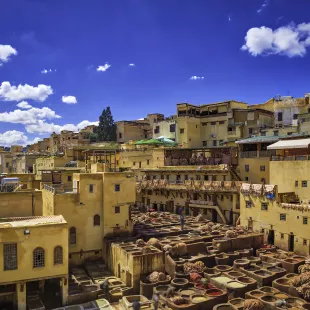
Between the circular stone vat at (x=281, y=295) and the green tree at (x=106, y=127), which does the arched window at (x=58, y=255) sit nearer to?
the circular stone vat at (x=281, y=295)

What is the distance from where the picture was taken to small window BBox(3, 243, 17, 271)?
2150cm

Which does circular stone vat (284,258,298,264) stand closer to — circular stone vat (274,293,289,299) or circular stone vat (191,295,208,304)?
circular stone vat (274,293,289,299)

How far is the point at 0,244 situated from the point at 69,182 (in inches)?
811

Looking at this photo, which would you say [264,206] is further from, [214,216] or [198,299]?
[198,299]

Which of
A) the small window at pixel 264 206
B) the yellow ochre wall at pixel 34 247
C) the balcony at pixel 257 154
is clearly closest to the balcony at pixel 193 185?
the balcony at pixel 257 154

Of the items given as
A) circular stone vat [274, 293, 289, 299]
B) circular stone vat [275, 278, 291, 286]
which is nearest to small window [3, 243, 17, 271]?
circular stone vat [274, 293, 289, 299]

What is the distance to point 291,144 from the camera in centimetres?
3753

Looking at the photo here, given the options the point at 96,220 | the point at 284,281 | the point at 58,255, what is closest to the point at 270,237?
the point at 284,281

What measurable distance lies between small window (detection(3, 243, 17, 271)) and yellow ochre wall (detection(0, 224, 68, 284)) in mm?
201

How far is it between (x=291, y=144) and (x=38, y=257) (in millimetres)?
29460

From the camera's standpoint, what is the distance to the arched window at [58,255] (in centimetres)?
2281

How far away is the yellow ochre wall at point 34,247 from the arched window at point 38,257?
0.20 m

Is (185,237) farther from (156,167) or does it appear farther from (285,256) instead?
(156,167)

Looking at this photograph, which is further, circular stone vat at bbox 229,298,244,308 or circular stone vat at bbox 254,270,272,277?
circular stone vat at bbox 254,270,272,277
